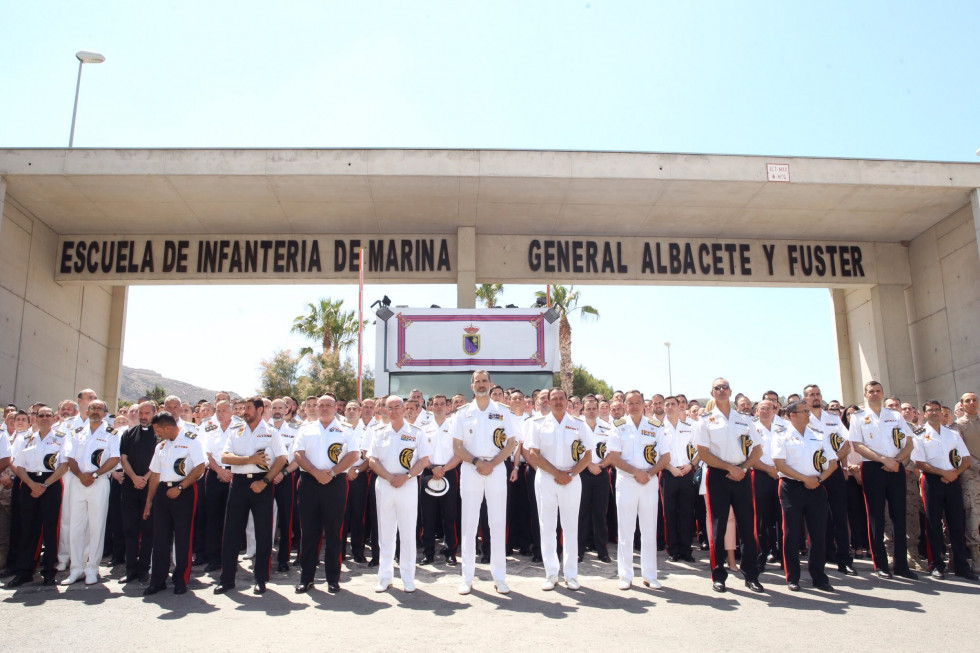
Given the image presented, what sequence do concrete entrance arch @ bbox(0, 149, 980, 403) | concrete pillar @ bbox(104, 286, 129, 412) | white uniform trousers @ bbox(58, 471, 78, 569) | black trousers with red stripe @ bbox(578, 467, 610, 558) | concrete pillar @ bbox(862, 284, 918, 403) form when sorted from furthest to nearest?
concrete pillar @ bbox(104, 286, 129, 412)
concrete pillar @ bbox(862, 284, 918, 403)
concrete entrance arch @ bbox(0, 149, 980, 403)
black trousers with red stripe @ bbox(578, 467, 610, 558)
white uniform trousers @ bbox(58, 471, 78, 569)

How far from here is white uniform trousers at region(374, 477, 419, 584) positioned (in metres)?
6.62

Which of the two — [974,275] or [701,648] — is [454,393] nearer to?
[701,648]

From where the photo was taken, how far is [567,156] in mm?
12461

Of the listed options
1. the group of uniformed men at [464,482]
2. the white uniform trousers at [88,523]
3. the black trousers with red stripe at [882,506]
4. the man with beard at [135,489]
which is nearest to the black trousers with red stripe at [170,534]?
the group of uniformed men at [464,482]

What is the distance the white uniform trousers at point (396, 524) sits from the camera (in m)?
6.62

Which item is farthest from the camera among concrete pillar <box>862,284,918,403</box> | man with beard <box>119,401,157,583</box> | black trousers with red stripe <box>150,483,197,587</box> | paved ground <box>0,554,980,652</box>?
concrete pillar <box>862,284,918,403</box>

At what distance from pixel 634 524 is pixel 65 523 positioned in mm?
6038

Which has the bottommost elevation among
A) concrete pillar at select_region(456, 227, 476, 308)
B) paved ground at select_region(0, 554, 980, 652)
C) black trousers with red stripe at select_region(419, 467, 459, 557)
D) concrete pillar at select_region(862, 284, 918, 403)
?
paved ground at select_region(0, 554, 980, 652)

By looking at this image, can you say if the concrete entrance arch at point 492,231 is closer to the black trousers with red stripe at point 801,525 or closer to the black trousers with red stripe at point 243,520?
the black trousers with red stripe at point 243,520

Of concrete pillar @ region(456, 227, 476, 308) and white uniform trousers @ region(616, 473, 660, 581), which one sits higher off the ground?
concrete pillar @ region(456, 227, 476, 308)

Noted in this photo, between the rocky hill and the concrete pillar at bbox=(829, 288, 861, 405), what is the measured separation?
163 ft

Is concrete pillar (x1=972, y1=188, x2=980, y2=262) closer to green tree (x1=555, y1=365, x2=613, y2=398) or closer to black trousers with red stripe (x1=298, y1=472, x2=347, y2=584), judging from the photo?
black trousers with red stripe (x1=298, y1=472, x2=347, y2=584)

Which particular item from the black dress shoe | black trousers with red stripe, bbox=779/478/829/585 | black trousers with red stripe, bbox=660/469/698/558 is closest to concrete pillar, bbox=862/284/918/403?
black trousers with red stripe, bbox=660/469/698/558

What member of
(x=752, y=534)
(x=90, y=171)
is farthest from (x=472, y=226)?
(x=752, y=534)
